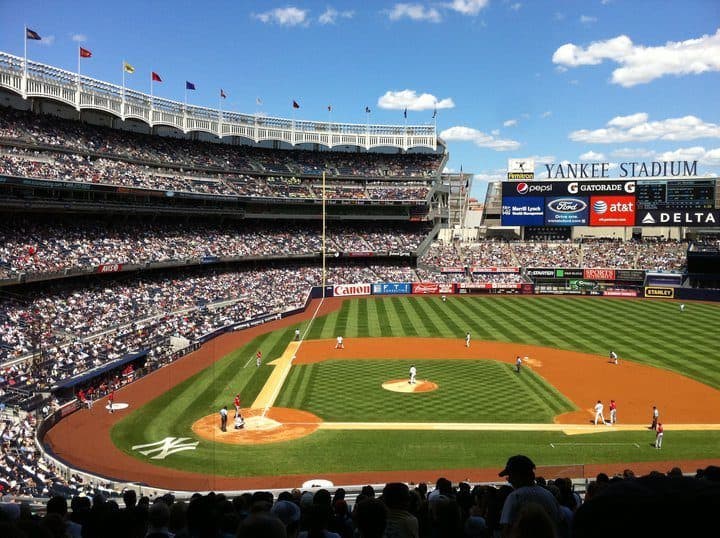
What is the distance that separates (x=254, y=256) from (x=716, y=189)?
2262 inches

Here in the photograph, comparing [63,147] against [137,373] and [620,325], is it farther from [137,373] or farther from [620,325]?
[620,325]

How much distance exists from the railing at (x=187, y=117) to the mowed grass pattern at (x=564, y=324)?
28.4 m

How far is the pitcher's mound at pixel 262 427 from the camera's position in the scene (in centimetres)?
2492

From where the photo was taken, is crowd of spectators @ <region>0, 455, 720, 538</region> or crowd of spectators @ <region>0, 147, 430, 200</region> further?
crowd of spectators @ <region>0, 147, 430, 200</region>

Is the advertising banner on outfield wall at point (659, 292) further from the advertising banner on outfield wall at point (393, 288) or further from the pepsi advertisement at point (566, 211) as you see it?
the advertising banner on outfield wall at point (393, 288)

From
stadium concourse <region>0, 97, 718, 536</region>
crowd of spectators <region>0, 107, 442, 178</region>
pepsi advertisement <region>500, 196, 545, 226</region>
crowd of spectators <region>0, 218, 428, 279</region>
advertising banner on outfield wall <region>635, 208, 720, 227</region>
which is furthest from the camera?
pepsi advertisement <region>500, 196, 545, 226</region>

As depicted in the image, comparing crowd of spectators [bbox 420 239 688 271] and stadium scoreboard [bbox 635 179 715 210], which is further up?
stadium scoreboard [bbox 635 179 715 210]

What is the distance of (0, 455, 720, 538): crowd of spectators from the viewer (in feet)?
7.02

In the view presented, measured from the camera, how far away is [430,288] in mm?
74062

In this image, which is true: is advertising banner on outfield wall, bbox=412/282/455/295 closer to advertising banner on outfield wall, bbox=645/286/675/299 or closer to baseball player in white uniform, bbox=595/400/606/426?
advertising banner on outfield wall, bbox=645/286/675/299

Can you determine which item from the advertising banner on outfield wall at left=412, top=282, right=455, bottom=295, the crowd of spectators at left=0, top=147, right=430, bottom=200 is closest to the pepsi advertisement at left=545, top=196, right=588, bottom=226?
the crowd of spectators at left=0, top=147, right=430, bottom=200

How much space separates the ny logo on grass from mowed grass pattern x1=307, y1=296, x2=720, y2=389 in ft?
76.7

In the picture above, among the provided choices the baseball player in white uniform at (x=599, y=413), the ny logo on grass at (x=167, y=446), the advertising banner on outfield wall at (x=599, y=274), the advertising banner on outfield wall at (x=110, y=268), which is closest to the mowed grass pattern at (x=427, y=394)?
the baseball player in white uniform at (x=599, y=413)

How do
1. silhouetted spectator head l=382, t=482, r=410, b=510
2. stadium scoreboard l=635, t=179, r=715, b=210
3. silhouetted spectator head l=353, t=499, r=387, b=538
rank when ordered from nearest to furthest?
silhouetted spectator head l=353, t=499, r=387, b=538, silhouetted spectator head l=382, t=482, r=410, b=510, stadium scoreboard l=635, t=179, r=715, b=210
